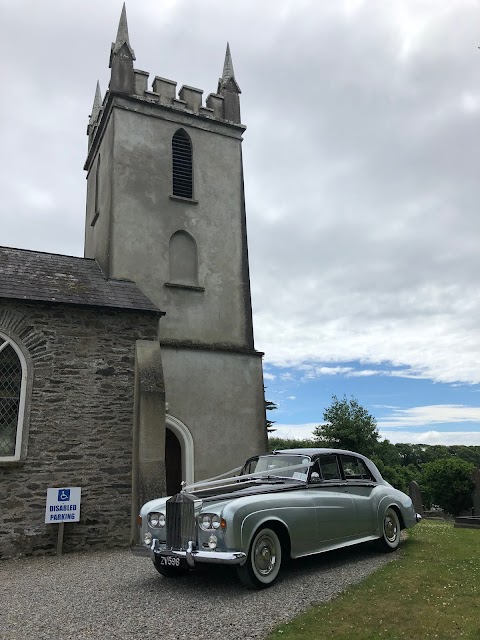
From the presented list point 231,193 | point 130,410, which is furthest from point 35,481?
point 231,193

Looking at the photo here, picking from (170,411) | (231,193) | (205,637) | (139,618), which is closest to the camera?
(205,637)

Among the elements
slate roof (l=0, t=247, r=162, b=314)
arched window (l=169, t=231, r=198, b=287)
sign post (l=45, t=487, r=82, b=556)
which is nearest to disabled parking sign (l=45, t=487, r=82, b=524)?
sign post (l=45, t=487, r=82, b=556)

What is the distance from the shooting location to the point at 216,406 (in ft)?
43.3

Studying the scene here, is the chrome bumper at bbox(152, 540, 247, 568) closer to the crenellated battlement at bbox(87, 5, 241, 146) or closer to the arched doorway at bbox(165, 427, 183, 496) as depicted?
the arched doorway at bbox(165, 427, 183, 496)

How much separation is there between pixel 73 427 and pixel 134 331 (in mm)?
2473

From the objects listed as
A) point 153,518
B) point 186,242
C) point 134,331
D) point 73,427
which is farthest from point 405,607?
point 186,242

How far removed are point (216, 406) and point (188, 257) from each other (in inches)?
177

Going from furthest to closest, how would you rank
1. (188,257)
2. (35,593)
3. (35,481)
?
(188,257) < (35,481) < (35,593)

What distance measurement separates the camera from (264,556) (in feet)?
19.6

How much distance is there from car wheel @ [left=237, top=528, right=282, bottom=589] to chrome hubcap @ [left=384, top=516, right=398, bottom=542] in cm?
257

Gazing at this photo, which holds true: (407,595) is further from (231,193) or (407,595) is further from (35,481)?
(231,193)

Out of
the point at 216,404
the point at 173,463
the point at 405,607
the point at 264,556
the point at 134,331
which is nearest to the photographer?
the point at 405,607

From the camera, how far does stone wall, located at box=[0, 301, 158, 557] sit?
9336mm

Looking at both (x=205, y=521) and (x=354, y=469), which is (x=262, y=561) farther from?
(x=354, y=469)
